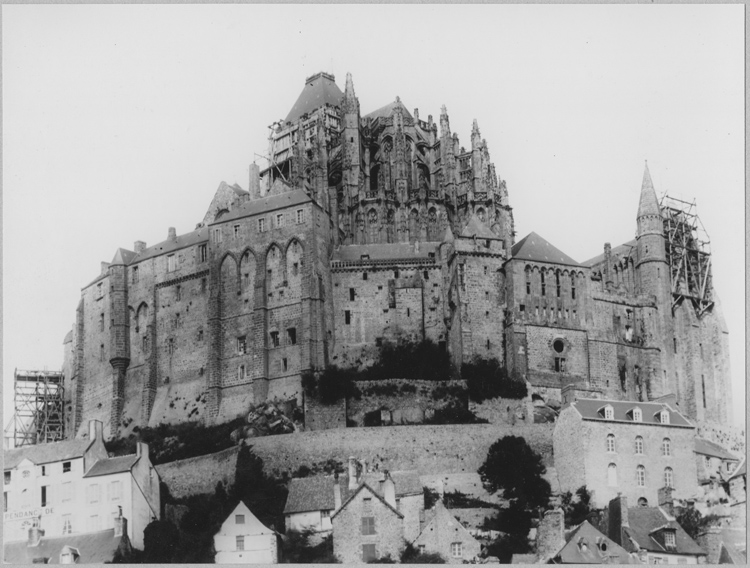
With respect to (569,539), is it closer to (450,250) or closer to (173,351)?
(450,250)

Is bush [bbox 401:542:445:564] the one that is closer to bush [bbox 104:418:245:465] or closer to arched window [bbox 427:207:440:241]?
bush [bbox 104:418:245:465]

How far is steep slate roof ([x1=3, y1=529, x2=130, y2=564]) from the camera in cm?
5925

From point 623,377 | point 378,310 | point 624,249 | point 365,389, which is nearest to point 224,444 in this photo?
point 365,389

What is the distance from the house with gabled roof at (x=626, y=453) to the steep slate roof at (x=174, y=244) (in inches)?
1163

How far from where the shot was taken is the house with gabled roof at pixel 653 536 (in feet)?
188

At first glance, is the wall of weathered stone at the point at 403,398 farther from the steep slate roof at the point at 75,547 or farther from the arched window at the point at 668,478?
the steep slate roof at the point at 75,547

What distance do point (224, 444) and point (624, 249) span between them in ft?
97.2

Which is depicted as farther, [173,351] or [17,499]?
[173,351]

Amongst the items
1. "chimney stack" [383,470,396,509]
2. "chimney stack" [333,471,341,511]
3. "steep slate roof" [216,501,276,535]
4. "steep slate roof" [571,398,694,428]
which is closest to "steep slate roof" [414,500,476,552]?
"chimney stack" [383,470,396,509]

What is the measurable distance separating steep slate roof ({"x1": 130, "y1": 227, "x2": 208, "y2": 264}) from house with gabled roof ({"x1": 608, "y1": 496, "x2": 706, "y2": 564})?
119 ft

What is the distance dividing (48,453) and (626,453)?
26.8 metres

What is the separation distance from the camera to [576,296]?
271 feet

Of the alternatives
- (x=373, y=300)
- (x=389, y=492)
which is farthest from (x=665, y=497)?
(x=373, y=300)

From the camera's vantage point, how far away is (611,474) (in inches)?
2601
